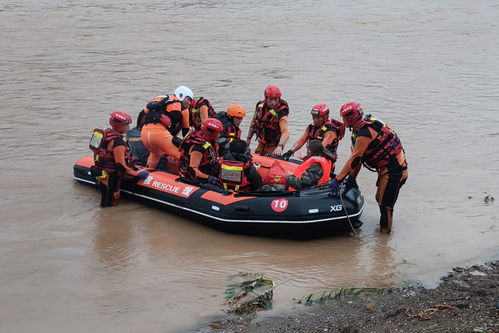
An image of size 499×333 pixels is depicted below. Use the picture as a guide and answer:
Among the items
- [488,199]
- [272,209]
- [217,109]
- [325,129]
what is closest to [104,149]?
[272,209]

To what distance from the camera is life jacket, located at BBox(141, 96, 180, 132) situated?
9.67 metres

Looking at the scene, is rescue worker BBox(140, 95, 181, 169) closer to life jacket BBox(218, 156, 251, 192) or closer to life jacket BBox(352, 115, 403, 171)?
life jacket BBox(218, 156, 251, 192)

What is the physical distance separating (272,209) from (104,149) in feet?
7.05

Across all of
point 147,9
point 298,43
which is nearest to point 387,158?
point 298,43

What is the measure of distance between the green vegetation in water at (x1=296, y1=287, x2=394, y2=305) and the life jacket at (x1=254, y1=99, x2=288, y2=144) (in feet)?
11.5

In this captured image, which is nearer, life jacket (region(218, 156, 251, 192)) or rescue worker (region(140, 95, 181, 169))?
life jacket (region(218, 156, 251, 192))

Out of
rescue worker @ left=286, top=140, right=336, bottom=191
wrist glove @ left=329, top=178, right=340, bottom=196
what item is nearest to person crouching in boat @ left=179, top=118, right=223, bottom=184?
rescue worker @ left=286, top=140, right=336, bottom=191

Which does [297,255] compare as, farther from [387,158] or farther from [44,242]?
[44,242]

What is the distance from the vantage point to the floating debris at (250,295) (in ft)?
22.3

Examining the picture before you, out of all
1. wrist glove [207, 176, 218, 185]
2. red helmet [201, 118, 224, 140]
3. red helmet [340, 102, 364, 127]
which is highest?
red helmet [340, 102, 364, 127]

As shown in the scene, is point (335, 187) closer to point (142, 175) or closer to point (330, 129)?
point (330, 129)

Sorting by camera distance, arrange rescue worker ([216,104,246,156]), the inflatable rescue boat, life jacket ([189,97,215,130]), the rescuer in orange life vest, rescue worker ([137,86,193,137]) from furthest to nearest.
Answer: life jacket ([189,97,215,130]) < rescue worker ([137,86,193,137]) < rescue worker ([216,104,246,156]) < the rescuer in orange life vest < the inflatable rescue boat

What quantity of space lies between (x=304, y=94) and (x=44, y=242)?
8.85 m

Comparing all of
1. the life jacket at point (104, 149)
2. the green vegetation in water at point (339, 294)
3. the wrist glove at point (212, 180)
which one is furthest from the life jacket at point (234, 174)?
the green vegetation in water at point (339, 294)
